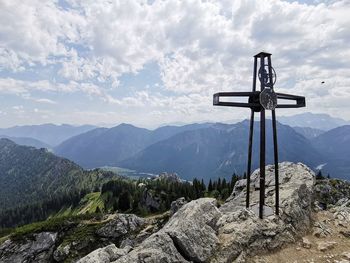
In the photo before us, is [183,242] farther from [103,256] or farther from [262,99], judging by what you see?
[262,99]

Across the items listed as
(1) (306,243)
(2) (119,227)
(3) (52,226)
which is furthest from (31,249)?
(1) (306,243)

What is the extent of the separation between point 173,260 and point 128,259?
2341mm

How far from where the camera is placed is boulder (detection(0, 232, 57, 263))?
265 feet

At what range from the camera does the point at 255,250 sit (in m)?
20.2

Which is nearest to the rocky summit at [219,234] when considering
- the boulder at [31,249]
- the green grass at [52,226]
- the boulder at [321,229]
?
the boulder at [321,229]

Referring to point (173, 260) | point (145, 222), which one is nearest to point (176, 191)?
point (145, 222)

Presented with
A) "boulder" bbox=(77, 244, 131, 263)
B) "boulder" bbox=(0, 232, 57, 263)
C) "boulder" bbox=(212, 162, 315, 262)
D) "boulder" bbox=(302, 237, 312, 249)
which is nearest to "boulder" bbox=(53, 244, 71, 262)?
"boulder" bbox=(0, 232, 57, 263)

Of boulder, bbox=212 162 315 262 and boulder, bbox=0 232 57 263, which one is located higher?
boulder, bbox=212 162 315 262

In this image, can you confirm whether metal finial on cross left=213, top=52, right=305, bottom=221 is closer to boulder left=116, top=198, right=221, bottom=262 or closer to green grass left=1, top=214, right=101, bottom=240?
boulder left=116, top=198, right=221, bottom=262

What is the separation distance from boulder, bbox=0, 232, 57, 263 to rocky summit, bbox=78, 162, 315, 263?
69.4 meters

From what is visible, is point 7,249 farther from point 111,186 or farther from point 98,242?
point 111,186

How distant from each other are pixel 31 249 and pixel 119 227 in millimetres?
23255

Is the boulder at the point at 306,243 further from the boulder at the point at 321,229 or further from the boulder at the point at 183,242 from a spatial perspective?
the boulder at the point at 183,242

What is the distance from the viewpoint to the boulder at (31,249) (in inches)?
3179
